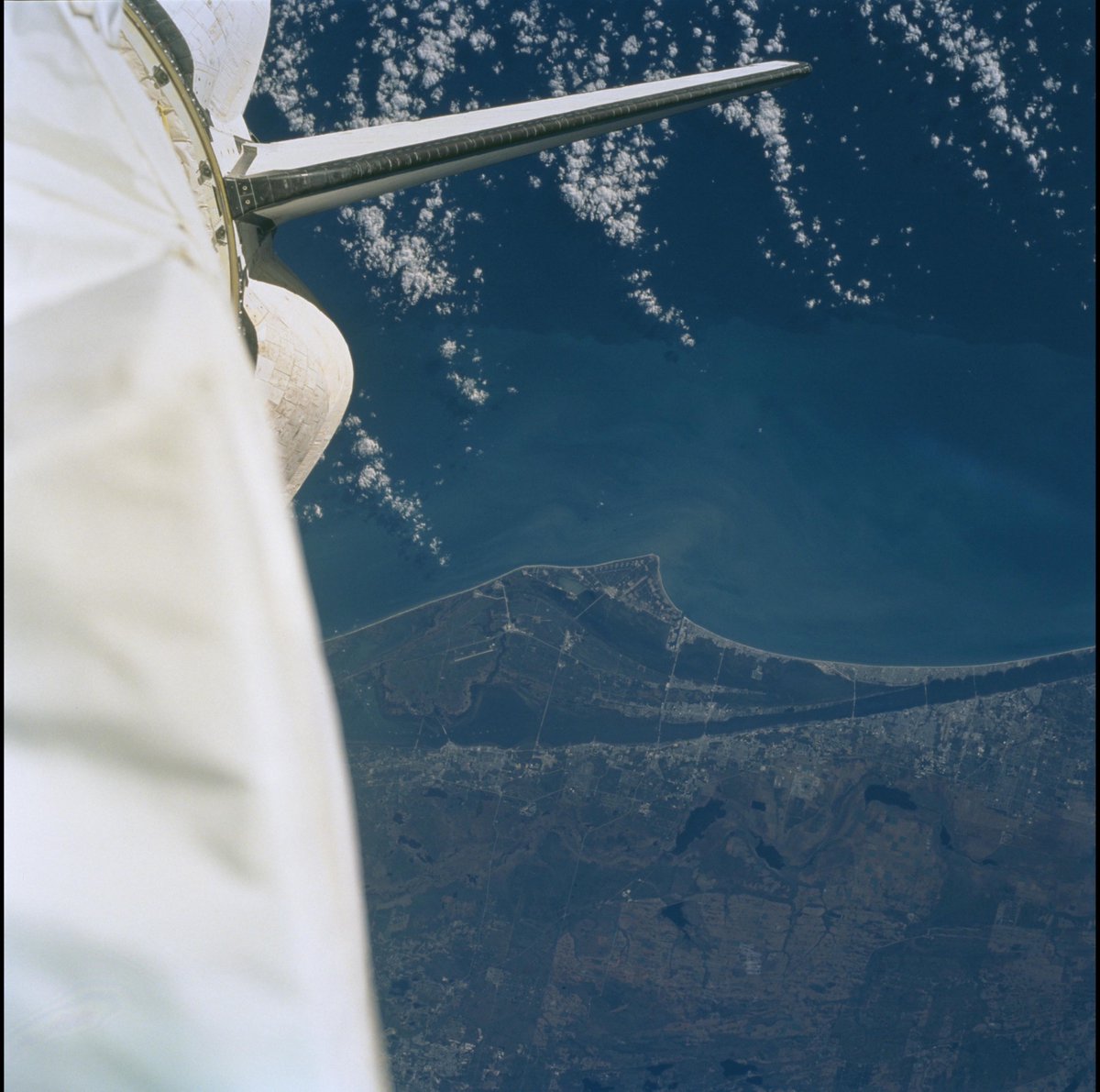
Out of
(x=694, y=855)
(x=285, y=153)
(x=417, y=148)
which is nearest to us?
(x=417, y=148)

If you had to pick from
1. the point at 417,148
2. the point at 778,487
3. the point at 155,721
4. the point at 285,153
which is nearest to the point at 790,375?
the point at 778,487

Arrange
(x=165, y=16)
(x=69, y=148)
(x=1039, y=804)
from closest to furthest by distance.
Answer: (x=69, y=148), (x=165, y=16), (x=1039, y=804)

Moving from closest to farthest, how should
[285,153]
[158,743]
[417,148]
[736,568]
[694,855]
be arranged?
[158,743] < [417,148] < [285,153] < [694,855] < [736,568]

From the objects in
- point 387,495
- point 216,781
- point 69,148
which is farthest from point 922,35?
point 216,781

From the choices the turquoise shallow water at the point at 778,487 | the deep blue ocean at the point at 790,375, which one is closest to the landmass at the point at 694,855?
the turquoise shallow water at the point at 778,487

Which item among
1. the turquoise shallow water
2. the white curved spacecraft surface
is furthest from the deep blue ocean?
the white curved spacecraft surface

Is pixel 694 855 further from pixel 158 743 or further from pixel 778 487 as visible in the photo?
pixel 158 743

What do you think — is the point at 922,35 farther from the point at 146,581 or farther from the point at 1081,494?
the point at 146,581
